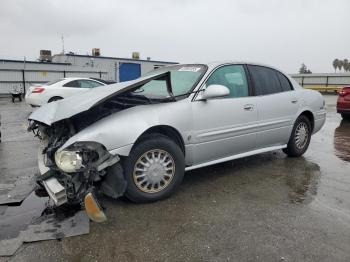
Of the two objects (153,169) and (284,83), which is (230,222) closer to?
(153,169)

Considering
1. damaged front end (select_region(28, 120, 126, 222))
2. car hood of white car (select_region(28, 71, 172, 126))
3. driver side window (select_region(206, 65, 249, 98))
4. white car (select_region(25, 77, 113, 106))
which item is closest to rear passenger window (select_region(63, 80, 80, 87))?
white car (select_region(25, 77, 113, 106))

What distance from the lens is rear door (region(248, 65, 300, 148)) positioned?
466 centimetres

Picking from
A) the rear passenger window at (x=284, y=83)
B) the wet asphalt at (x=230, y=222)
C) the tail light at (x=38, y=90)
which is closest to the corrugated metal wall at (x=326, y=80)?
the tail light at (x=38, y=90)

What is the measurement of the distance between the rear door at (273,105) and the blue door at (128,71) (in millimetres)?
26845

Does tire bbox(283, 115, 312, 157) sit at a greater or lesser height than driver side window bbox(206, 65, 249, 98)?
lesser

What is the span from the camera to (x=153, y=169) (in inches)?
137

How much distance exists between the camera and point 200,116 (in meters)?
3.85

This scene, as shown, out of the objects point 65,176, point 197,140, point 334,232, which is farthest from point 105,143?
point 334,232

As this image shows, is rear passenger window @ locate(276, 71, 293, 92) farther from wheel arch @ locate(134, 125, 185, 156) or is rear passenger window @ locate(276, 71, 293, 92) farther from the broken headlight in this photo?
the broken headlight

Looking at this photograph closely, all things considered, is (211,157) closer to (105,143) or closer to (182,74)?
(182,74)

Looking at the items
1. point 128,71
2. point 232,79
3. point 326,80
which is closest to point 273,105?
point 232,79

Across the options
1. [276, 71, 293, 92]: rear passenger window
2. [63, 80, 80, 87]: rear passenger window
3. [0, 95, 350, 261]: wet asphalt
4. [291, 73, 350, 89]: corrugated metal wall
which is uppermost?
[291, 73, 350, 89]: corrugated metal wall

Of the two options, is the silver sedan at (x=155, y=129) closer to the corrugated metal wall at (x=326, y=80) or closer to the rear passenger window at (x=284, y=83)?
the rear passenger window at (x=284, y=83)

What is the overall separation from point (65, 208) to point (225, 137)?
2.06m
